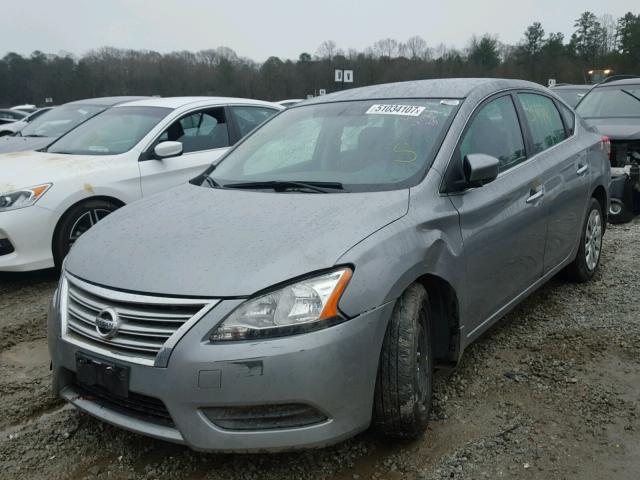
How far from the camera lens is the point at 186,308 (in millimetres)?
2203

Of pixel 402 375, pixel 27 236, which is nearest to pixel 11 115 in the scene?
pixel 27 236

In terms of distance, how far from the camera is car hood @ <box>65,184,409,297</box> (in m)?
2.26

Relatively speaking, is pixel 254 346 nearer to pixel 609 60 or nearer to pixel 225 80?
pixel 225 80

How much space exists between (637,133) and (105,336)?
266 inches

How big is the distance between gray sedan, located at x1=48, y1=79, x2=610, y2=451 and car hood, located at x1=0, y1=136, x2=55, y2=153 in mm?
5734

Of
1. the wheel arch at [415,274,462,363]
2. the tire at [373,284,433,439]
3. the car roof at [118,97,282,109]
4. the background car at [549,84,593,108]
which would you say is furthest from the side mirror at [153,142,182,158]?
the background car at [549,84,593,108]

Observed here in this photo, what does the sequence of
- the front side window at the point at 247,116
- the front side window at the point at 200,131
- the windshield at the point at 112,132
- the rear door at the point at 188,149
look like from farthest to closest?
→ the front side window at the point at 247,116, the front side window at the point at 200,131, the windshield at the point at 112,132, the rear door at the point at 188,149

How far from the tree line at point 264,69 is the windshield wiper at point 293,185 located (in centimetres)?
5370

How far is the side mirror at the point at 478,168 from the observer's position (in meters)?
2.89

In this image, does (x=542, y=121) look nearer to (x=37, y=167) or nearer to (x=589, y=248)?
(x=589, y=248)

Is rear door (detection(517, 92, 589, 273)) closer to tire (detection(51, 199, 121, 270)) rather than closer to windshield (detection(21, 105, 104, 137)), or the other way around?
tire (detection(51, 199, 121, 270))

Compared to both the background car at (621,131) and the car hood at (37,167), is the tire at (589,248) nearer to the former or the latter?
the background car at (621,131)

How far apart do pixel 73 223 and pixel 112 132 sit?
1332mm

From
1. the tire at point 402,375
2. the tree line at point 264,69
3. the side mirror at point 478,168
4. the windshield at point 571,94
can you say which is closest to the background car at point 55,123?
the side mirror at point 478,168
